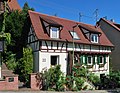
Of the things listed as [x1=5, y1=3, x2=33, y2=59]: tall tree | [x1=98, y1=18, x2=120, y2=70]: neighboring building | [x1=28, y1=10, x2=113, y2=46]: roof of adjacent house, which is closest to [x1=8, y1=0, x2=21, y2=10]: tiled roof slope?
[x1=5, y1=3, x2=33, y2=59]: tall tree

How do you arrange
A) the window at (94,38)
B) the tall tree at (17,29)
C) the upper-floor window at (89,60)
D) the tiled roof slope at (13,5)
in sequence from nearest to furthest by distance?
the tall tree at (17,29)
the upper-floor window at (89,60)
the window at (94,38)
the tiled roof slope at (13,5)

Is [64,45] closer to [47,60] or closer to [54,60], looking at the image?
[54,60]

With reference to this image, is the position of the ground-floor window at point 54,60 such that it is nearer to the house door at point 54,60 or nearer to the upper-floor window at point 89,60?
the house door at point 54,60

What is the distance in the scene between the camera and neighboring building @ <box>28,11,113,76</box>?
2567 cm

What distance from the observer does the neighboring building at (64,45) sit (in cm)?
2567

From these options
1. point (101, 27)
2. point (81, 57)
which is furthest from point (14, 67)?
point (101, 27)

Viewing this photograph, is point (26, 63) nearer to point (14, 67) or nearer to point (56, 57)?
point (14, 67)

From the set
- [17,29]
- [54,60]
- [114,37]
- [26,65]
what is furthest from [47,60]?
[114,37]

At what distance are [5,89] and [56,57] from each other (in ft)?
27.8

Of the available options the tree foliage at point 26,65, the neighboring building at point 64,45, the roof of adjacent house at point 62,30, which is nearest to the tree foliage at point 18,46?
the tree foliage at point 26,65

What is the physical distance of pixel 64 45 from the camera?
91.6ft

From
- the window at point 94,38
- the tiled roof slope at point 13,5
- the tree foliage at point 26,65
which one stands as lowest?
the tree foliage at point 26,65

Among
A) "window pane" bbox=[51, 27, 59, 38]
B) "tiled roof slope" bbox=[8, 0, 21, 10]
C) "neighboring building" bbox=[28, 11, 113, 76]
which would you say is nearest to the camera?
"neighboring building" bbox=[28, 11, 113, 76]

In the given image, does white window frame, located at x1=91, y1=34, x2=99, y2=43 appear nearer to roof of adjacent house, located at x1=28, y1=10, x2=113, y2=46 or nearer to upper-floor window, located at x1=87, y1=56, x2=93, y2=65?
roof of adjacent house, located at x1=28, y1=10, x2=113, y2=46
